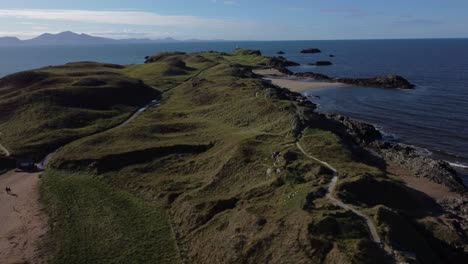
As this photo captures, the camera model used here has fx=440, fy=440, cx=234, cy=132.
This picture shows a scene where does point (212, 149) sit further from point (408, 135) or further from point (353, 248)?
point (408, 135)

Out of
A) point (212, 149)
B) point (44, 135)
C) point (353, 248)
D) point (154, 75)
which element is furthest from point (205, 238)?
point (154, 75)

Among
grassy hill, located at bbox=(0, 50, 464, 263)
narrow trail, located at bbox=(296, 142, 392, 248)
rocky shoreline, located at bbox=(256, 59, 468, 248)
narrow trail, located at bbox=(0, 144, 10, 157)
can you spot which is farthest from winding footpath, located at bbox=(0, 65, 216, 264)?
rocky shoreline, located at bbox=(256, 59, 468, 248)

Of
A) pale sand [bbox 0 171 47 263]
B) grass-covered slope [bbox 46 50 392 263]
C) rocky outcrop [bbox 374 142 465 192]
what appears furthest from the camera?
rocky outcrop [bbox 374 142 465 192]

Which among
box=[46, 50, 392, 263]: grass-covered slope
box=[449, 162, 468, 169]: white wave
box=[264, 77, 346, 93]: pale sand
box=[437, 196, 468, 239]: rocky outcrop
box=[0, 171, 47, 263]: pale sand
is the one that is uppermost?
box=[46, 50, 392, 263]: grass-covered slope

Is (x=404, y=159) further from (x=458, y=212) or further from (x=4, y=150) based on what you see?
(x=4, y=150)

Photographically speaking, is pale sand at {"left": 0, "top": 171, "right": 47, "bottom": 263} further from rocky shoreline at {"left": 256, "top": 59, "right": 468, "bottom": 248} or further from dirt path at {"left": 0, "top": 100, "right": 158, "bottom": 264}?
rocky shoreline at {"left": 256, "top": 59, "right": 468, "bottom": 248}

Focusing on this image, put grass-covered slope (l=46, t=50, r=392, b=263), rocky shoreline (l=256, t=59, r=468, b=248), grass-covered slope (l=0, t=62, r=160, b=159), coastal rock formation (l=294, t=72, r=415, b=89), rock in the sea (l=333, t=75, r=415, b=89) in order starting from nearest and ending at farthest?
grass-covered slope (l=46, t=50, r=392, b=263), rocky shoreline (l=256, t=59, r=468, b=248), grass-covered slope (l=0, t=62, r=160, b=159), rock in the sea (l=333, t=75, r=415, b=89), coastal rock formation (l=294, t=72, r=415, b=89)
